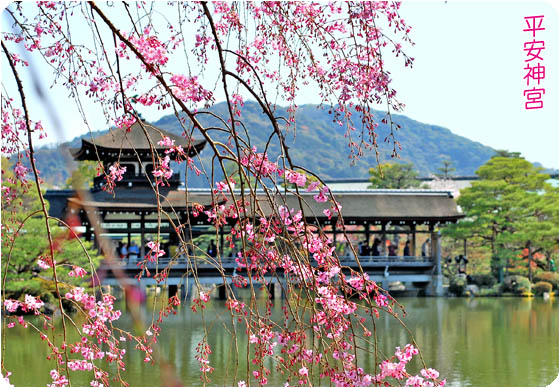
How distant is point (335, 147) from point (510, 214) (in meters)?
43.0

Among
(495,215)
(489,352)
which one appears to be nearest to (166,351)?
(489,352)

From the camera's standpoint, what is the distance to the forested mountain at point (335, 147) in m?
55.8

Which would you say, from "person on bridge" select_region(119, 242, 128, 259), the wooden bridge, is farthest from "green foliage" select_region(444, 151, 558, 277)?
"person on bridge" select_region(119, 242, 128, 259)

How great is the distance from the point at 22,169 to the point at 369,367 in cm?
506

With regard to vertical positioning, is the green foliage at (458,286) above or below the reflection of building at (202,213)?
below

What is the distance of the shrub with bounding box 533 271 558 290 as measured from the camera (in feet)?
57.1

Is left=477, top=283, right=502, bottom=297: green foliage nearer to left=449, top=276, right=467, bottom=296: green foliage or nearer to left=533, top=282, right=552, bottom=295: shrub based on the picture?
left=449, top=276, right=467, bottom=296: green foliage

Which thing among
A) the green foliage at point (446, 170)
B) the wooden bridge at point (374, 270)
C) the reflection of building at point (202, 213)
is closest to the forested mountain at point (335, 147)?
the green foliage at point (446, 170)

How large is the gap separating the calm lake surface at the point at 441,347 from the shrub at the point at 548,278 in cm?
348

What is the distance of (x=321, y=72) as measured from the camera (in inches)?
131

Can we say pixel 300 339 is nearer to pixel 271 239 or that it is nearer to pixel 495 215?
pixel 271 239

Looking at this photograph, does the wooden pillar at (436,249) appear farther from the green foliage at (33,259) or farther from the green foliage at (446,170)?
the green foliage at (446,170)

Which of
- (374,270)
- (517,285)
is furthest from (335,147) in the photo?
(374,270)

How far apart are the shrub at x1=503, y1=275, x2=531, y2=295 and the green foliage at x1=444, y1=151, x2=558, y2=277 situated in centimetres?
38
